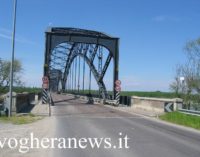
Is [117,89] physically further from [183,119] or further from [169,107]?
[183,119]

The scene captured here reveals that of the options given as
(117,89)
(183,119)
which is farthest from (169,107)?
→ (117,89)

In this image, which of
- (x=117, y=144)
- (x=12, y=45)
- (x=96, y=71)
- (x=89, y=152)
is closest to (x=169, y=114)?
(x=12, y=45)

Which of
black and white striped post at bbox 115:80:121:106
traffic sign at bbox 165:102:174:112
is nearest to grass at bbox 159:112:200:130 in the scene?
traffic sign at bbox 165:102:174:112

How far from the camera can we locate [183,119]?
1072 inches

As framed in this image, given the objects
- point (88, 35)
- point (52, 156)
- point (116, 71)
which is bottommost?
point (52, 156)

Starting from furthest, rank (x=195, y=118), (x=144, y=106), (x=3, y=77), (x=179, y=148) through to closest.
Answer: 1. (x=3, y=77)
2. (x=144, y=106)
3. (x=195, y=118)
4. (x=179, y=148)

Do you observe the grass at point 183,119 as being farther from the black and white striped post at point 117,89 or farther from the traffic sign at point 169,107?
the black and white striped post at point 117,89

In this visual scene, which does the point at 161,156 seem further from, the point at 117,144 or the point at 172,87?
the point at 172,87

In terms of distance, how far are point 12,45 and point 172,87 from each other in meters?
30.7

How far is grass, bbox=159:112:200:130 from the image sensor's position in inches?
990

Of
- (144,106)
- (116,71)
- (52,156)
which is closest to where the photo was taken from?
(52,156)

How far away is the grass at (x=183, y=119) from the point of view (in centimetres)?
2516

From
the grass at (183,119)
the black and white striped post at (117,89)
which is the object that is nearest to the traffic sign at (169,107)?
the grass at (183,119)

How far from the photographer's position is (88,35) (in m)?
55.4
